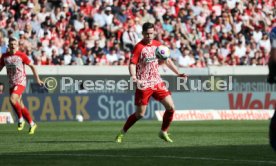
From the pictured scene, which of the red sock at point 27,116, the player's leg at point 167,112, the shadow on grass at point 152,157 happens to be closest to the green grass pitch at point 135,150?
the shadow on grass at point 152,157

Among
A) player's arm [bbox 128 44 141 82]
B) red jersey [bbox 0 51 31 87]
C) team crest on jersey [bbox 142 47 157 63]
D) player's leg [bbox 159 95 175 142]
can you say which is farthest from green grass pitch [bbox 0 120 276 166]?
red jersey [bbox 0 51 31 87]

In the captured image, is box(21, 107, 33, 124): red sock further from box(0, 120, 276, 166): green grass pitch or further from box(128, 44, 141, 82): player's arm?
box(128, 44, 141, 82): player's arm

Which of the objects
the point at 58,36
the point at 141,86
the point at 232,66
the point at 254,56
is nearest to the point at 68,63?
the point at 58,36

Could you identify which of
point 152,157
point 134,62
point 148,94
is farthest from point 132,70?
point 152,157

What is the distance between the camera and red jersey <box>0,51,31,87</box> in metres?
21.7

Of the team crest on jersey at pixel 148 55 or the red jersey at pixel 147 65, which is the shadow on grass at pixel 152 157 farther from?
the team crest on jersey at pixel 148 55

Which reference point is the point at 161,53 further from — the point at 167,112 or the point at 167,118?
the point at 167,118

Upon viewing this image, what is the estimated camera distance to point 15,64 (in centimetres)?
2195

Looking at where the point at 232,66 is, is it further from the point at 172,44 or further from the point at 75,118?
the point at 75,118

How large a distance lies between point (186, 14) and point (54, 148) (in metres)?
20.8

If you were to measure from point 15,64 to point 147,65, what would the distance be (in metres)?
5.54

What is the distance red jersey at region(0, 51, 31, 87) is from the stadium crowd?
6896mm

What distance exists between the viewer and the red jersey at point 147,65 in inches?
685

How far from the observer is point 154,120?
31453 millimetres
